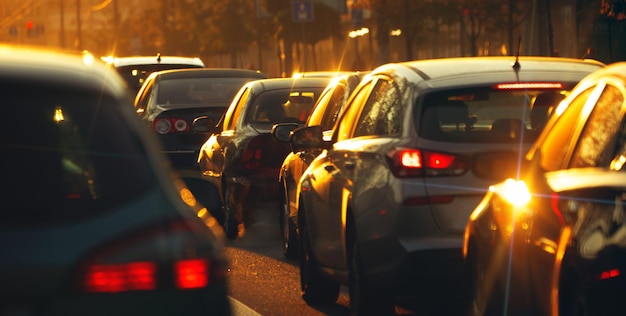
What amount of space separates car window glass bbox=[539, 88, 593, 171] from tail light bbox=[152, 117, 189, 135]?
13496 mm

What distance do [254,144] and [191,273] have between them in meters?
10.5

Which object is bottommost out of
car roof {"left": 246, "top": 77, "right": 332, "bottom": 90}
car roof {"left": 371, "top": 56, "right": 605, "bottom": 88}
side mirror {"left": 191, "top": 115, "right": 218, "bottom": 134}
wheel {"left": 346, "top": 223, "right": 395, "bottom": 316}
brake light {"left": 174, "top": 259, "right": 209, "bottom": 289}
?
wheel {"left": 346, "top": 223, "right": 395, "bottom": 316}

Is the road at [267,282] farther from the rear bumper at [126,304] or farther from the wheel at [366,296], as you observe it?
the rear bumper at [126,304]

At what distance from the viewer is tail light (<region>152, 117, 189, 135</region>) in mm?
19859

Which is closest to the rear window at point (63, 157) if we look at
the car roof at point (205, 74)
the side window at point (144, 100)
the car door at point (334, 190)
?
the car door at point (334, 190)

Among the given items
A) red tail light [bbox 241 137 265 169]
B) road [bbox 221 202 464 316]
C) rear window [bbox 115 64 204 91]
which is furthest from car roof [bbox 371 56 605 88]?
rear window [bbox 115 64 204 91]

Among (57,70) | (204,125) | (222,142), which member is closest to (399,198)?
(57,70)

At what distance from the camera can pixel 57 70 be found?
15.1 ft

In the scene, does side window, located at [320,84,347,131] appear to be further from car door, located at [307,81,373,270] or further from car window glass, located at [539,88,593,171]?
car window glass, located at [539,88,593,171]

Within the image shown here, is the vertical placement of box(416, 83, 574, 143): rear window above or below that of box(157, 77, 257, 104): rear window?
above

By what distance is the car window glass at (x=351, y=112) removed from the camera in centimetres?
973

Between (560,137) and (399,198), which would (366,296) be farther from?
(560,137)

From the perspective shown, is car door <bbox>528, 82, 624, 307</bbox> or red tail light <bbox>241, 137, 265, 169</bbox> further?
red tail light <bbox>241, 137, 265, 169</bbox>

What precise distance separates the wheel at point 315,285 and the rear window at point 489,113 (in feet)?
5.11
